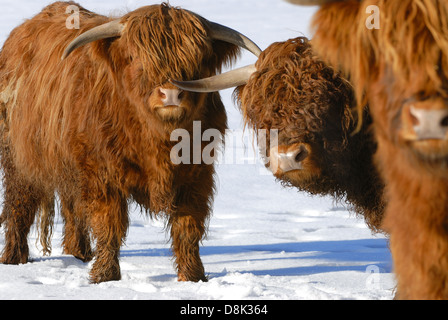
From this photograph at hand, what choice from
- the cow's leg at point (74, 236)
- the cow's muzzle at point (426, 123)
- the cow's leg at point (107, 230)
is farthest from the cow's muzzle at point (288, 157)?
the cow's leg at point (74, 236)

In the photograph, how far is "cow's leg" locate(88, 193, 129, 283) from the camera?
386 cm

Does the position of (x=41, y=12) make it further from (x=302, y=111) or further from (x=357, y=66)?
(x=357, y=66)

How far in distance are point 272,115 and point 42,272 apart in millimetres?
1739

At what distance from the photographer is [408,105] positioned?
1836 millimetres

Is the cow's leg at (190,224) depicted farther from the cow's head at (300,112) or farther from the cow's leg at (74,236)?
the cow's leg at (74,236)

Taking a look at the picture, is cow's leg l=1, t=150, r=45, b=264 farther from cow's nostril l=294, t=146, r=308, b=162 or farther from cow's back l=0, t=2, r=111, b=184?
cow's nostril l=294, t=146, r=308, b=162

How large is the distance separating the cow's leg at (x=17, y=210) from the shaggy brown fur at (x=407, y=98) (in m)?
3.14

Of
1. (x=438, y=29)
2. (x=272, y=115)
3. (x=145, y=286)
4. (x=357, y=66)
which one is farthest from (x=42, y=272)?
(x=438, y=29)

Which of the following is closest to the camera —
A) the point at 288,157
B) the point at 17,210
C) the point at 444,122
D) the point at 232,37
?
the point at 444,122

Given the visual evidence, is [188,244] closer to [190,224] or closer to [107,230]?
[190,224]

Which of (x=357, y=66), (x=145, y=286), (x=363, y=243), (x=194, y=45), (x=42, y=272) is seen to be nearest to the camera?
(x=357, y=66)

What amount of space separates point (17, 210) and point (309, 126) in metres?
2.58

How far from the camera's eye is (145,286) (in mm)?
3508

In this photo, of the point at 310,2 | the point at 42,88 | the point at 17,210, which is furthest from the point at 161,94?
the point at 17,210
